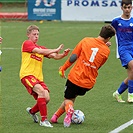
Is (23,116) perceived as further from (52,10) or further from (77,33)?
(52,10)

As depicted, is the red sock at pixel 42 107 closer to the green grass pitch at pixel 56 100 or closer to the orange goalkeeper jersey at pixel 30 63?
the green grass pitch at pixel 56 100

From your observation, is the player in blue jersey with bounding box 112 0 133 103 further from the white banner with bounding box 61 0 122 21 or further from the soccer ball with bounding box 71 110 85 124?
the white banner with bounding box 61 0 122 21

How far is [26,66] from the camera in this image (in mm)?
8766

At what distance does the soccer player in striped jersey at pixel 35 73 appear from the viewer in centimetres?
858

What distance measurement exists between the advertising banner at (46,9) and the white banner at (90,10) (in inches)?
11.9

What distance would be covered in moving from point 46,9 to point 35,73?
18.4m

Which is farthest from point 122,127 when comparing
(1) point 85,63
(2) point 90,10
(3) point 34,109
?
(2) point 90,10

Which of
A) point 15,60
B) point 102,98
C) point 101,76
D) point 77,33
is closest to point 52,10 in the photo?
point 77,33

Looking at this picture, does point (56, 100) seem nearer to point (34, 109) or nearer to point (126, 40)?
point (126, 40)

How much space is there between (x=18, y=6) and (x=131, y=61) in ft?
75.0

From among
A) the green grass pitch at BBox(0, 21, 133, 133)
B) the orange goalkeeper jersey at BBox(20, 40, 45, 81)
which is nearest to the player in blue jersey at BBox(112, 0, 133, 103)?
the green grass pitch at BBox(0, 21, 133, 133)

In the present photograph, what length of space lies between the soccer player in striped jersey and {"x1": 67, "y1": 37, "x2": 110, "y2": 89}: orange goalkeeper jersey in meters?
0.25

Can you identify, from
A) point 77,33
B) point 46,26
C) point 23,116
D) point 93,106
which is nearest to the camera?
point 23,116

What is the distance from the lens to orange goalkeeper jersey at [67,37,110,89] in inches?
337
